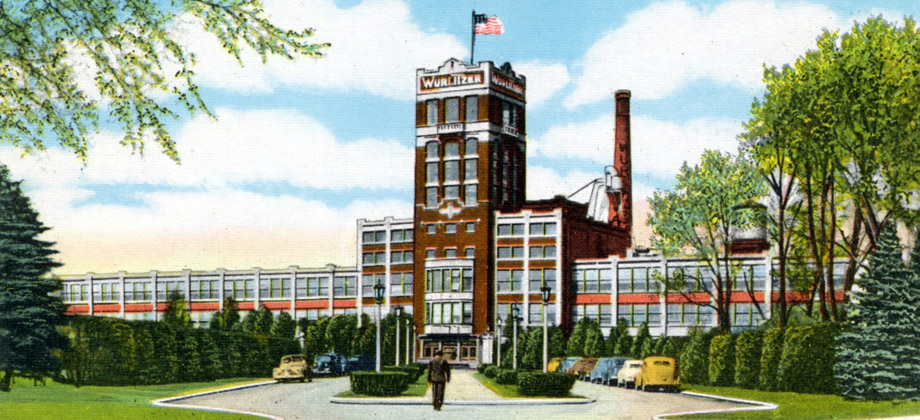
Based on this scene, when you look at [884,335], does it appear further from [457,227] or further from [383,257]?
[383,257]

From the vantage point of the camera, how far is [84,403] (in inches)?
1179

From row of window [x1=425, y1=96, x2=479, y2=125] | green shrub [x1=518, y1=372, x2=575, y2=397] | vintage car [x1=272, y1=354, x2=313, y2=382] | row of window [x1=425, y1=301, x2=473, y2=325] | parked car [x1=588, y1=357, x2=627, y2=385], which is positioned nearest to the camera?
green shrub [x1=518, y1=372, x2=575, y2=397]

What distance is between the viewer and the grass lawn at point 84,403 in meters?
26.8

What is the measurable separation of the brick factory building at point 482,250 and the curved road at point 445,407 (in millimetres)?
44637

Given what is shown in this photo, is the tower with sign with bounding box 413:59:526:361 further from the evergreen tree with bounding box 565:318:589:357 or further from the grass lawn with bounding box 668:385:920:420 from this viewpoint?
the grass lawn with bounding box 668:385:920:420

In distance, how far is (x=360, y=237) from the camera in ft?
306

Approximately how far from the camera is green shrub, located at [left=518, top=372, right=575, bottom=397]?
37.2 m

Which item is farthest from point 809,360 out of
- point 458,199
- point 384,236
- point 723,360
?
point 384,236

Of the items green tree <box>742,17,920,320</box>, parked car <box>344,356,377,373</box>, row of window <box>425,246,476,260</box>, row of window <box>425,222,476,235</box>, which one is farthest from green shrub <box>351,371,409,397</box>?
row of window <box>425,246,476,260</box>

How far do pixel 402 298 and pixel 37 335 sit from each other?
196 feet

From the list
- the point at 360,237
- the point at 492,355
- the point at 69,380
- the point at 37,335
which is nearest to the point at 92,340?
the point at 69,380

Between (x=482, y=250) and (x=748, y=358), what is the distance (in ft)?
160

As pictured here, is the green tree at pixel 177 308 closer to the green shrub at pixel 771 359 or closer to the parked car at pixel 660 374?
the parked car at pixel 660 374

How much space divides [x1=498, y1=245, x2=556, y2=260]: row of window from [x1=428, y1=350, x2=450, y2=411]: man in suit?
183ft
